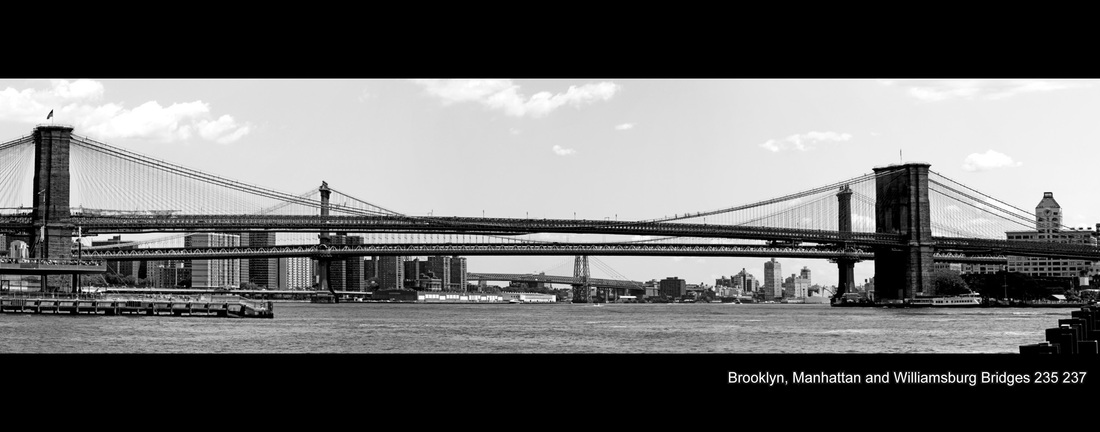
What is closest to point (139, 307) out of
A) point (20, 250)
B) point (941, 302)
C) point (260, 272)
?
point (20, 250)

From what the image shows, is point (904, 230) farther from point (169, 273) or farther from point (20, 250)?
point (169, 273)

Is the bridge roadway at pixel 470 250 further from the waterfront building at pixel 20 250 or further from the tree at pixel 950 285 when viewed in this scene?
the tree at pixel 950 285

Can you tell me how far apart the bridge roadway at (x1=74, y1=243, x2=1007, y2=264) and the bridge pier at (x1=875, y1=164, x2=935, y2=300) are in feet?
13.2

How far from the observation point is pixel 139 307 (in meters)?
31.3

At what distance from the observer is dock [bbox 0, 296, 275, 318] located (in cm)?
3108

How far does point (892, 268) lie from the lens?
160 ft

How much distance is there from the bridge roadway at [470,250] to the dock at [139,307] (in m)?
8.10

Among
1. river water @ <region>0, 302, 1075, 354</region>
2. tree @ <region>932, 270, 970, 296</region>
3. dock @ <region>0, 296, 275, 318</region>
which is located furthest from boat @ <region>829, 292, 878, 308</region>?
dock @ <region>0, 296, 275, 318</region>

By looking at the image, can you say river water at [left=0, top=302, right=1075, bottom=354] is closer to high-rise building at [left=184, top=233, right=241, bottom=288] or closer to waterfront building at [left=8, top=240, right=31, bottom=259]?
waterfront building at [left=8, top=240, right=31, bottom=259]

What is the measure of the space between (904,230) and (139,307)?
2898 cm
